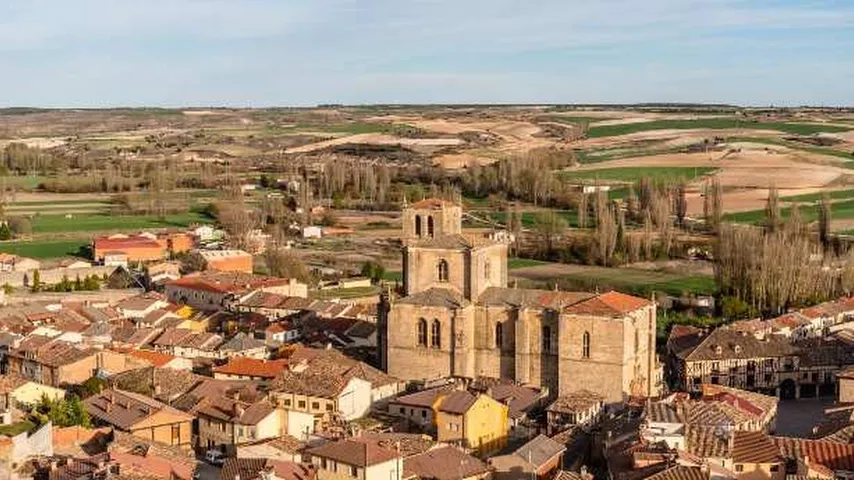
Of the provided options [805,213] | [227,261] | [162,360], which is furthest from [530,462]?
[805,213]

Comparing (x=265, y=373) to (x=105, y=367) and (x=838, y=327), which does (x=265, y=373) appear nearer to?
(x=105, y=367)

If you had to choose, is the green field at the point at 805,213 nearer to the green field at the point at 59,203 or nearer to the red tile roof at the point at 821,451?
the red tile roof at the point at 821,451

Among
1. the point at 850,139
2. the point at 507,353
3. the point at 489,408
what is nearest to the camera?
the point at 489,408

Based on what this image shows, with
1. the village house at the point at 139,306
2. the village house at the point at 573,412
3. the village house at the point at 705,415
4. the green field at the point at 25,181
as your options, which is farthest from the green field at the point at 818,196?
the green field at the point at 25,181

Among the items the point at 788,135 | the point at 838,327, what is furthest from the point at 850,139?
the point at 838,327

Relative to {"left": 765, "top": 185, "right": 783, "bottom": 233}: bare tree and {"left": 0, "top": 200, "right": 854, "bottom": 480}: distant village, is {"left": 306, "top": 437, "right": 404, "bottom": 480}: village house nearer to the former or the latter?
{"left": 0, "top": 200, "right": 854, "bottom": 480}: distant village

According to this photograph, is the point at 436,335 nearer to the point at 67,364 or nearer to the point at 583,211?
the point at 67,364
